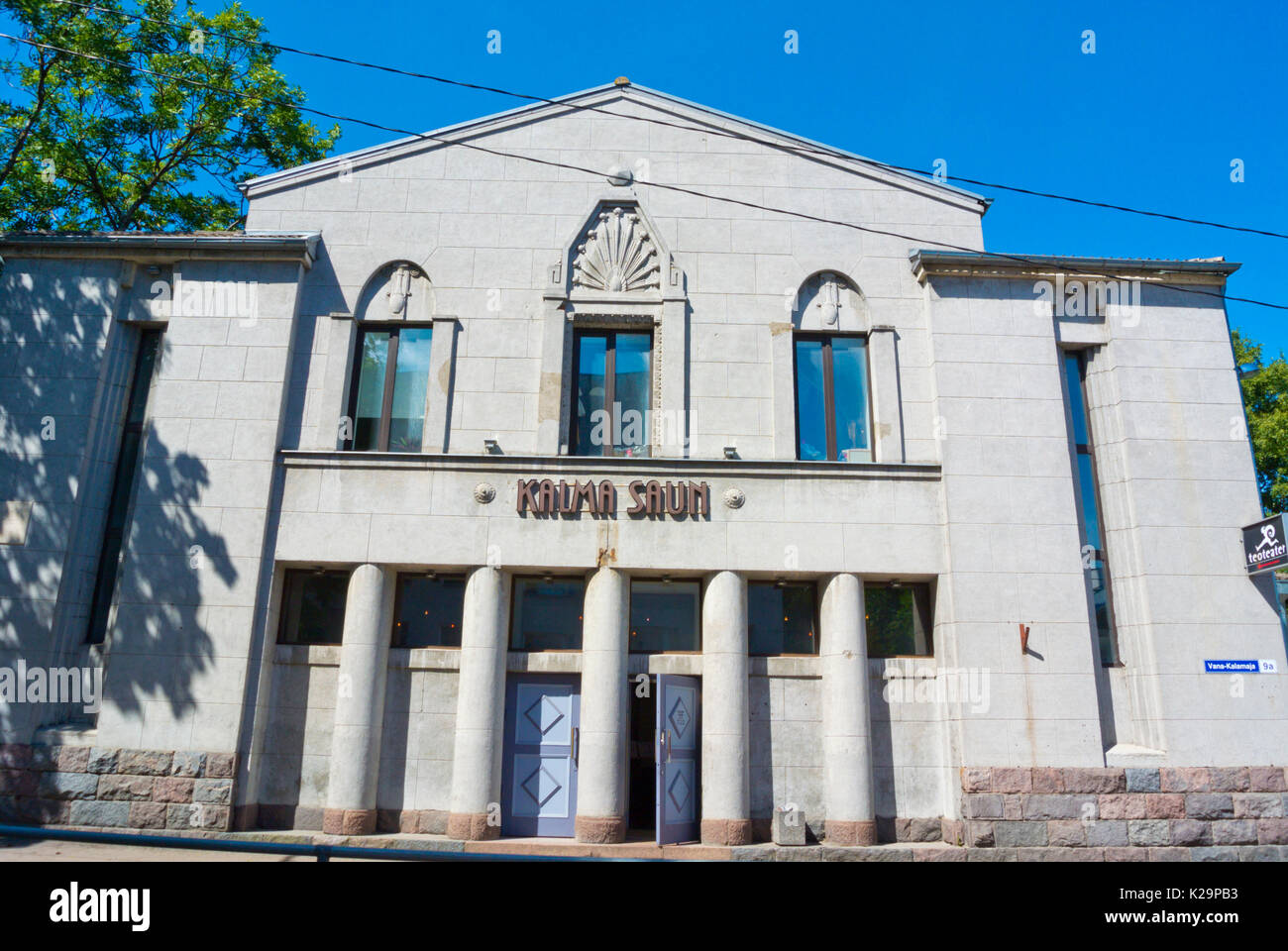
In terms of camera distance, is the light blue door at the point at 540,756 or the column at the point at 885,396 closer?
the light blue door at the point at 540,756

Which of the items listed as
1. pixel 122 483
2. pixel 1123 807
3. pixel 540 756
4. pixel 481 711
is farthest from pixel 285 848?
pixel 1123 807

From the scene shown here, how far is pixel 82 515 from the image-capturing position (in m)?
14.2

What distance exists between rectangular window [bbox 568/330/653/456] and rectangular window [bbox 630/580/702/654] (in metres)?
2.40

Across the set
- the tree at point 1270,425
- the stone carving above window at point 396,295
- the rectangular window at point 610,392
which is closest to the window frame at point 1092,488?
the rectangular window at point 610,392

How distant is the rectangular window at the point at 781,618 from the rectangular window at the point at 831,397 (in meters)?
2.39

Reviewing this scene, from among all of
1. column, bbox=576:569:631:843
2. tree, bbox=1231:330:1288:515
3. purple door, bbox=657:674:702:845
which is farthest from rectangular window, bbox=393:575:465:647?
tree, bbox=1231:330:1288:515

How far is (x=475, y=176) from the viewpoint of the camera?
52.3 feet

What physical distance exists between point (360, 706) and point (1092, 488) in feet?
42.3

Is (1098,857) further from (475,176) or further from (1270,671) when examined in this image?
(475,176)

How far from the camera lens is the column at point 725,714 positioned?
13125 millimetres

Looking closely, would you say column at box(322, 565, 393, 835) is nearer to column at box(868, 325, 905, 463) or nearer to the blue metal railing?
the blue metal railing

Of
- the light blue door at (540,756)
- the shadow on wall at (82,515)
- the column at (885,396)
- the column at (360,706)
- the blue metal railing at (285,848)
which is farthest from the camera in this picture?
the column at (885,396)

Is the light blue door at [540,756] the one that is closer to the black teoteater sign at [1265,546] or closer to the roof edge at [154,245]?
the roof edge at [154,245]

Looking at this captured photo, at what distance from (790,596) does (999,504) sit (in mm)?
3788
